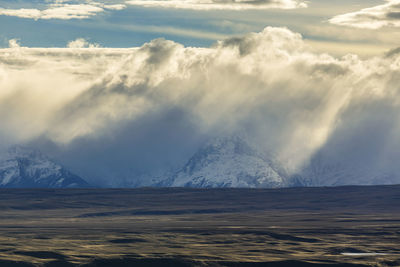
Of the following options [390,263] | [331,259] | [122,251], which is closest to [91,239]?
[122,251]

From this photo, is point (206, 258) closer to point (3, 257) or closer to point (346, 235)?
point (3, 257)

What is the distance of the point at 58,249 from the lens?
150125 mm

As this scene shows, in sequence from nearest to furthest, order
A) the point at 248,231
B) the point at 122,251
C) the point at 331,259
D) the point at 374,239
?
the point at 331,259 < the point at 122,251 < the point at 374,239 < the point at 248,231

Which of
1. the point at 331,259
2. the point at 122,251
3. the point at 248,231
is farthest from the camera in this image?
the point at 248,231

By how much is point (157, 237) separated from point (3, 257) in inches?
1915

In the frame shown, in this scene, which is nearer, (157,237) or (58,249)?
(58,249)

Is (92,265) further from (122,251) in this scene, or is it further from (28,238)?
(28,238)

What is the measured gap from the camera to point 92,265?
13050 centimetres

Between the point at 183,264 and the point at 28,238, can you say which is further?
the point at 28,238

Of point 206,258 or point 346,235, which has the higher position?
point 206,258

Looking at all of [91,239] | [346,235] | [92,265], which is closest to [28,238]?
[91,239]

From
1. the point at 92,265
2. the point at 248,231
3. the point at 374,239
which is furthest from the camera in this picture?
the point at 248,231

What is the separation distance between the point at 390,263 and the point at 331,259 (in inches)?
436

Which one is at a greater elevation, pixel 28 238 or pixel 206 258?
pixel 206 258
